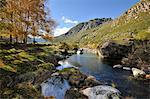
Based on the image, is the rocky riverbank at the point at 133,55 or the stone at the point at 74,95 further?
the rocky riverbank at the point at 133,55

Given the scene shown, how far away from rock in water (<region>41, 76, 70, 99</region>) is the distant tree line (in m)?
12.3

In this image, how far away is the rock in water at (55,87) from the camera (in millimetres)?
22172

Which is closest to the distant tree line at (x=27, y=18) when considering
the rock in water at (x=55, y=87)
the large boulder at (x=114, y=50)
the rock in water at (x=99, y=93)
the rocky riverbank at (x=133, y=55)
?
the rock in water at (x=55, y=87)

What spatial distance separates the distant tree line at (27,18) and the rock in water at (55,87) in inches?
485

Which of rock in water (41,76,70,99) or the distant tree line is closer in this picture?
rock in water (41,76,70,99)

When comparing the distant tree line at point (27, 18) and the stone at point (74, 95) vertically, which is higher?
the distant tree line at point (27, 18)

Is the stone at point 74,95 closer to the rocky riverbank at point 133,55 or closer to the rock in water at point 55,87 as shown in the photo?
the rock in water at point 55,87

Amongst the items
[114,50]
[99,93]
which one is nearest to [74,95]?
[99,93]

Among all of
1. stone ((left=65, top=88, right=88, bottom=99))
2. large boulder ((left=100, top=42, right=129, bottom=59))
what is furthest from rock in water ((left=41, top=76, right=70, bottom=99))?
large boulder ((left=100, top=42, right=129, bottom=59))

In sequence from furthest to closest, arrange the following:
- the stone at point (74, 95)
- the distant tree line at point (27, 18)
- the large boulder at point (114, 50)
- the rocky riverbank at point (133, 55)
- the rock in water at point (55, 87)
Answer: the large boulder at point (114, 50), the rocky riverbank at point (133, 55), the distant tree line at point (27, 18), the rock in water at point (55, 87), the stone at point (74, 95)

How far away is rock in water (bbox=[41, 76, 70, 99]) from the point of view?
22.2 m

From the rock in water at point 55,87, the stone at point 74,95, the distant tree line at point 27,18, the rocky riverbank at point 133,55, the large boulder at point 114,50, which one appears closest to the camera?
the stone at point 74,95

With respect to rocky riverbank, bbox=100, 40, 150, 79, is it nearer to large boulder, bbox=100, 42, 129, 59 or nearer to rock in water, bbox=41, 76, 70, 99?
large boulder, bbox=100, 42, 129, 59

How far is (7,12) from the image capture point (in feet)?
109
